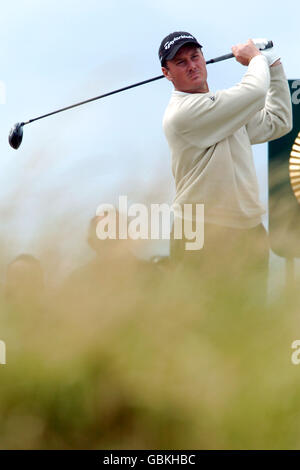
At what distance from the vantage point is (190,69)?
3.98ft

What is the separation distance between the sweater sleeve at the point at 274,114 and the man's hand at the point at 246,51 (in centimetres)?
11

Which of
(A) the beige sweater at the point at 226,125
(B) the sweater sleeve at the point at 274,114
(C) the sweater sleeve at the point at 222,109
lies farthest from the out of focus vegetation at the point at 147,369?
(B) the sweater sleeve at the point at 274,114

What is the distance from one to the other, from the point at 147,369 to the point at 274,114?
104cm

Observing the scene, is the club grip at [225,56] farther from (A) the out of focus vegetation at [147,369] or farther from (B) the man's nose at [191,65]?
(A) the out of focus vegetation at [147,369]

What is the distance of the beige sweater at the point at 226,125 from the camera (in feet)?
3.26

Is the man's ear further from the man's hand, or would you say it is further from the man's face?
the man's hand

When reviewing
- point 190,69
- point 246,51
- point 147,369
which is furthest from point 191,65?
point 147,369

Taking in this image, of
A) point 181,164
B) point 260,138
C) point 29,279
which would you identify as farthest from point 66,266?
point 260,138

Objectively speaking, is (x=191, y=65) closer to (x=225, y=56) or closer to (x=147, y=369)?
(x=225, y=56)

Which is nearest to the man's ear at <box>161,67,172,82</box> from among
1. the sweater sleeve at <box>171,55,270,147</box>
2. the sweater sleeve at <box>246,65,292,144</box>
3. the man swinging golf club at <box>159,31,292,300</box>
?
the man swinging golf club at <box>159,31,292,300</box>

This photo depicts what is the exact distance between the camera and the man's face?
3.94 feet

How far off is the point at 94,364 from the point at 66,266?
2.6 inches
